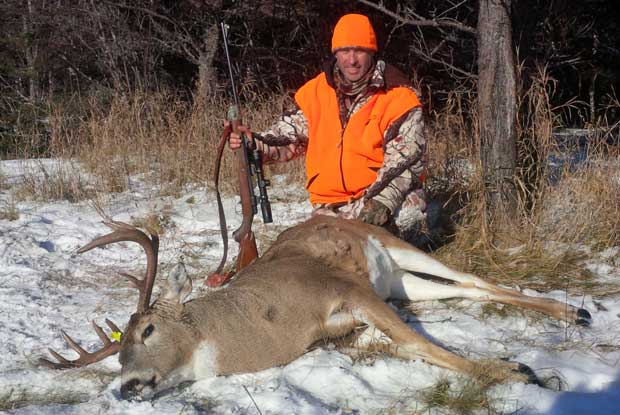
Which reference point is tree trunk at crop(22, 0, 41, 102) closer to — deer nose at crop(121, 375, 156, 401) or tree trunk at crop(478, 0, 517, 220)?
tree trunk at crop(478, 0, 517, 220)

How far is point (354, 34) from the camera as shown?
4.53 metres

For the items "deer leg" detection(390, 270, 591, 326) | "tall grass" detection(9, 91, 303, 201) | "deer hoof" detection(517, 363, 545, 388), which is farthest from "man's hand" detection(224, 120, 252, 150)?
"deer hoof" detection(517, 363, 545, 388)

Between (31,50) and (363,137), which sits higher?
(31,50)

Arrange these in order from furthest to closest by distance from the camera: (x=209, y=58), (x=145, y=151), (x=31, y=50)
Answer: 1. (x=31, y=50)
2. (x=209, y=58)
3. (x=145, y=151)

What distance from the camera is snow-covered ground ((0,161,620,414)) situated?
2.77 m

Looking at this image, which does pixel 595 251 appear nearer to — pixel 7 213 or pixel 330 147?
pixel 330 147

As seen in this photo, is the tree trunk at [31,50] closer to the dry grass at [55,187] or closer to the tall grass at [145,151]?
the tall grass at [145,151]

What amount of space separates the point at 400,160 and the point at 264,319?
170 cm

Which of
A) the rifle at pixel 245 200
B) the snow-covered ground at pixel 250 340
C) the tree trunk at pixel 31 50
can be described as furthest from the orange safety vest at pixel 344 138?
the tree trunk at pixel 31 50

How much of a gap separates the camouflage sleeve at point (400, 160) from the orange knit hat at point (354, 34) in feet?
1.80

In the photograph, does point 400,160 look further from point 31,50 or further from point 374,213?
point 31,50

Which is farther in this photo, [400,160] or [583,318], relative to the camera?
[400,160]

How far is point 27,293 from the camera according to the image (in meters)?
4.20

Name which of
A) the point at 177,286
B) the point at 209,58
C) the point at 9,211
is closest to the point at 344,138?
the point at 177,286
